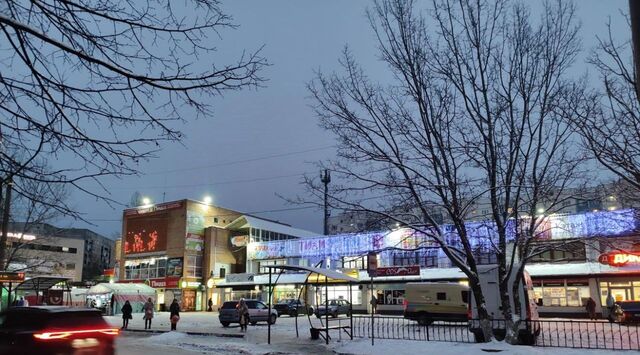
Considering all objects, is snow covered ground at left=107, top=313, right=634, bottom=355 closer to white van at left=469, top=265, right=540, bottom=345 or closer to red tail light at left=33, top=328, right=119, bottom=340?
white van at left=469, top=265, right=540, bottom=345

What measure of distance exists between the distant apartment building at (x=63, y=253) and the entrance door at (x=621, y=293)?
3998 centimetres

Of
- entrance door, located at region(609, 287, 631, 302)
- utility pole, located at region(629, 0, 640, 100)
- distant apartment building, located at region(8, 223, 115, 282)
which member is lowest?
entrance door, located at region(609, 287, 631, 302)

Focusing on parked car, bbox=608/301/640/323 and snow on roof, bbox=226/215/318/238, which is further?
snow on roof, bbox=226/215/318/238

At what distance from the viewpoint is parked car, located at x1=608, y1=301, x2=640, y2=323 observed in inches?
1169

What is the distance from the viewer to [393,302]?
4812 centimetres

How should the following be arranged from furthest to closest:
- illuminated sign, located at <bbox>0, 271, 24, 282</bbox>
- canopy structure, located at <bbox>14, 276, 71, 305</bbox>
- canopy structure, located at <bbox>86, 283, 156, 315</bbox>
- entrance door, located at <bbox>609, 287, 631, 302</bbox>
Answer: canopy structure, located at <bbox>86, 283, 156, 315</bbox>, entrance door, located at <bbox>609, 287, 631, 302</bbox>, canopy structure, located at <bbox>14, 276, 71, 305</bbox>, illuminated sign, located at <bbox>0, 271, 24, 282</bbox>

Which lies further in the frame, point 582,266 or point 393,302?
point 393,302

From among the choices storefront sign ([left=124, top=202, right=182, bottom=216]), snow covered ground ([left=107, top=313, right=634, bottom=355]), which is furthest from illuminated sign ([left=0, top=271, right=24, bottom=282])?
storefront sign ([left=124, top=202, right=182, bottom=216])

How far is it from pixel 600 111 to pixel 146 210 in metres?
61.8

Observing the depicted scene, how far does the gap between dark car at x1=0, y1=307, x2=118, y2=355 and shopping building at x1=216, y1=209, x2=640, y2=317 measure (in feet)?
47.0

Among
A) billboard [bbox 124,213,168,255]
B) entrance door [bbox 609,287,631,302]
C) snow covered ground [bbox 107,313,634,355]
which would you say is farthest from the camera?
billboard [bbox 124,213,168,255]

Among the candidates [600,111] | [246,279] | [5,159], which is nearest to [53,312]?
[5,159]

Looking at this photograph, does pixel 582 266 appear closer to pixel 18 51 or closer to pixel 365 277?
pixel 365 277

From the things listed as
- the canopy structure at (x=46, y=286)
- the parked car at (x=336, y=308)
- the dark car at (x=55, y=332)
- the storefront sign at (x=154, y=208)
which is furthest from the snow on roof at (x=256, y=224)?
the dark car at (x=55, y=332)
